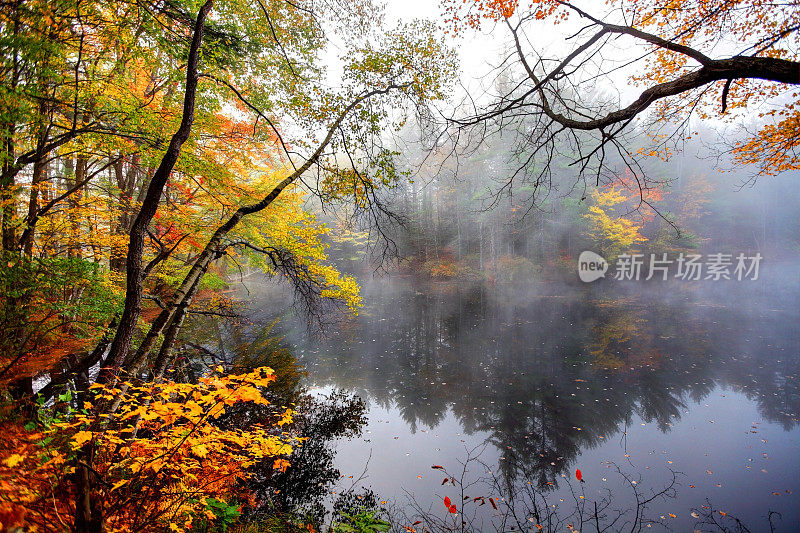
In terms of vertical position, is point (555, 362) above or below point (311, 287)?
below

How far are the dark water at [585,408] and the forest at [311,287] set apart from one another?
9 centimetres

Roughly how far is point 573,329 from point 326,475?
1187 cm

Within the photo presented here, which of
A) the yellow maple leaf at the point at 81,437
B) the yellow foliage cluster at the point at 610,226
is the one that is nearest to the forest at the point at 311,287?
the yellow maple leaf at the point at 81,437

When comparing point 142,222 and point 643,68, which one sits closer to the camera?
point 142,222

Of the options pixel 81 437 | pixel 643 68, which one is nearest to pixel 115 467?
pixel 81 437

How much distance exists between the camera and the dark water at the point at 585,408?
5203 millimetres

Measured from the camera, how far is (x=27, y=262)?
3932mm

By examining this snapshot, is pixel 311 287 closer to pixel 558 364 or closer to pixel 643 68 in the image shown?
pixel 643 68

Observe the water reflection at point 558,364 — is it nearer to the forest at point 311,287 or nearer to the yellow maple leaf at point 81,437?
the forest at point 311,287

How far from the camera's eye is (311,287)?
5176 millimetres

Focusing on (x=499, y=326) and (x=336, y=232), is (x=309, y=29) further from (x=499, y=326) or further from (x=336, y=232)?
(x=336, y=232)

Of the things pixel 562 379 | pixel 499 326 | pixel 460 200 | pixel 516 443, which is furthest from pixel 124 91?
pixel 460 200

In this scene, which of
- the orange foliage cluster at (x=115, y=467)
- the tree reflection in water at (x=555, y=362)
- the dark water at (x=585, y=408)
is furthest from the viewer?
the tree reflection in water at (x=555, y=362)

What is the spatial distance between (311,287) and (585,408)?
7.06 m
